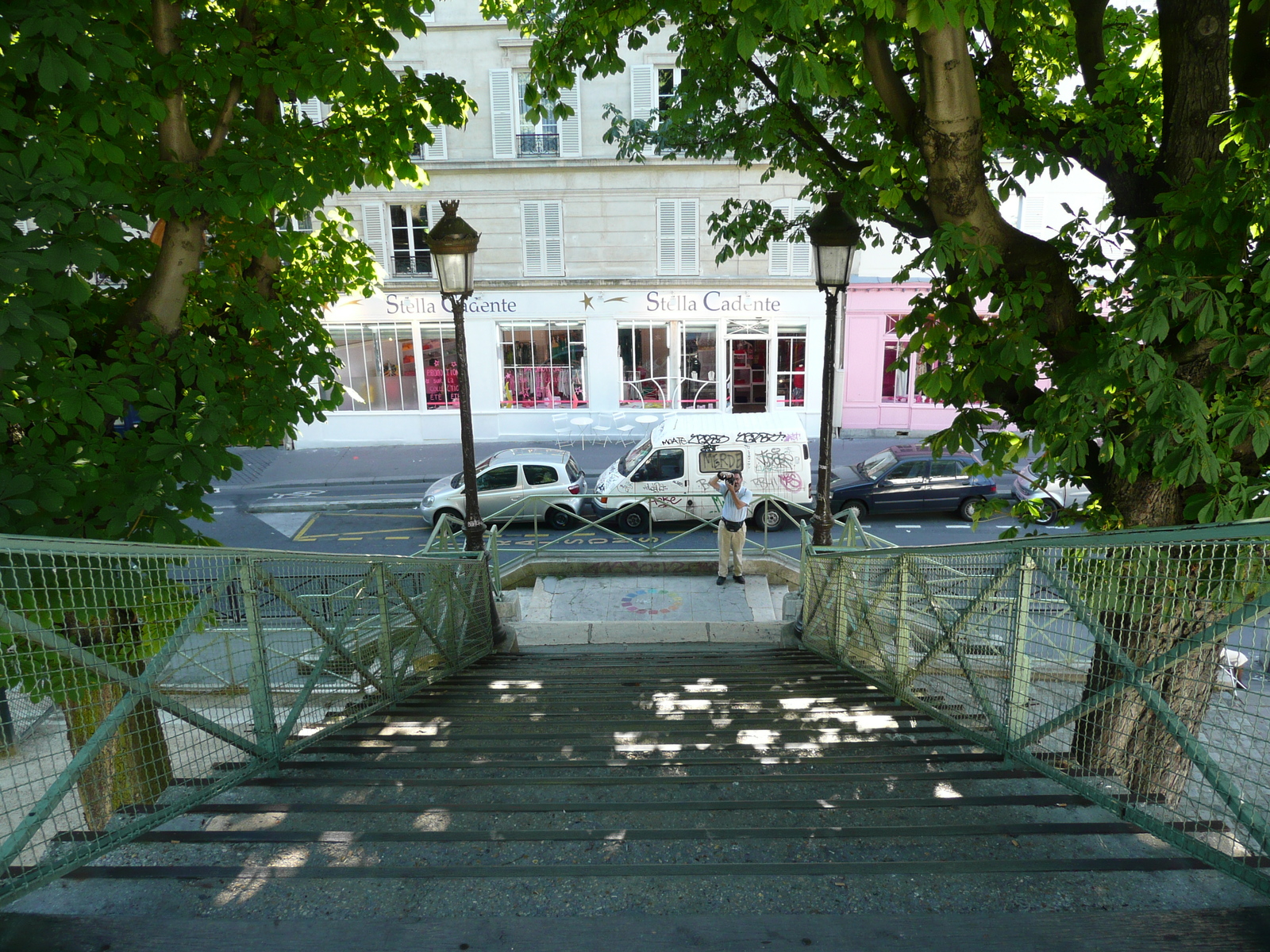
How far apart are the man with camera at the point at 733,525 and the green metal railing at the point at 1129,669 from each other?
602cm

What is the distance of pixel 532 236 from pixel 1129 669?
20285 millimetres

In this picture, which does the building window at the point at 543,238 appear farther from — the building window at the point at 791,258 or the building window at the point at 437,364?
the building window at the point at 791,258

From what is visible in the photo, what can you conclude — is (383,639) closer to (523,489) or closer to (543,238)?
(523,489)

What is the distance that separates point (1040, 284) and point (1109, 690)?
2.36 m

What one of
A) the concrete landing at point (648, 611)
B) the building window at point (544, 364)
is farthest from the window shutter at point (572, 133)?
the concrete landing at point (648, 611)

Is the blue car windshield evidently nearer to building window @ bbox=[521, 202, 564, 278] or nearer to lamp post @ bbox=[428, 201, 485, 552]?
lamp post @ bbox=[428, 201, 485, 552]

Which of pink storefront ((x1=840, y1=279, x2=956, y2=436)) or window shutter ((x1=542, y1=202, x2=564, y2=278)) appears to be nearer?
window shutter ((x1=542, y1=202, x2=564, y2=278))

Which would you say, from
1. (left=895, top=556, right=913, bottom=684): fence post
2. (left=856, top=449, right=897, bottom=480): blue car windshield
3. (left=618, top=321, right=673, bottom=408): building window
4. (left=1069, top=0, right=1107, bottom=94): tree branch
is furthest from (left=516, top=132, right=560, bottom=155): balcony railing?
(left=895, top=556, right=913, bottom=684): fence post

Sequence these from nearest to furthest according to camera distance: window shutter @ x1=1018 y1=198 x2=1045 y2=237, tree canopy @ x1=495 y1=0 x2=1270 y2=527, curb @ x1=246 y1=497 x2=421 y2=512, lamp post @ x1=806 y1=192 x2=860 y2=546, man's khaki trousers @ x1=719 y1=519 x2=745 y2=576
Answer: tree canopy @ x1=495 y1=0 x2=1270 y2=527 → lamp post @ x1=806 y1=192 x2=860 y2=546 → man's khaki trousers @ x1=719 y1=519 x2=745 y2=576 → curb @ x1=246 y1=497 x2=421 y2=512 → window shutter @ x1=1018 y1=198 x2=1045 y2=237

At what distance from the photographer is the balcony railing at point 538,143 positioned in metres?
21.2

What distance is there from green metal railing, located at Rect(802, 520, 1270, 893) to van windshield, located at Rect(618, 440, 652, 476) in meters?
10.1

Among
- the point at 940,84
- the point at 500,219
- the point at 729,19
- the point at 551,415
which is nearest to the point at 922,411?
the point at 551,415

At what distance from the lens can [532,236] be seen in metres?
21.5

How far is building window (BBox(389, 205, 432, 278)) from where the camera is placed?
21.5m
